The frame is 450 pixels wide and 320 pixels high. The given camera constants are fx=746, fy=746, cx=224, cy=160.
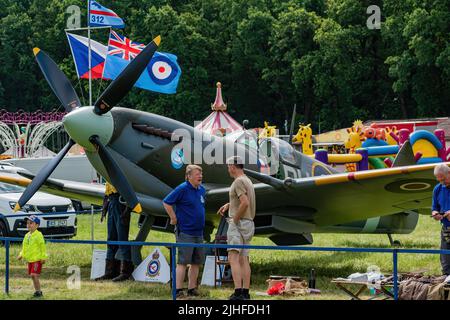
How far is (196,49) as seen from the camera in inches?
2516

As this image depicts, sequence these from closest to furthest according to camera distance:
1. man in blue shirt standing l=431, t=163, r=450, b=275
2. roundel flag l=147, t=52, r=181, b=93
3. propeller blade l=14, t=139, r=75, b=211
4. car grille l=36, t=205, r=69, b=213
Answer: man in blue shirt standing l=431, t=163, r=450, b=275
propeller blade l=14, t=139, r=75, b=211
car grille l=36, t=205, r=69, b=213
roundel flag l=147, t=52, r=181, b=93

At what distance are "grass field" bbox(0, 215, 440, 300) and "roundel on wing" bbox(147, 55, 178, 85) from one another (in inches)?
188

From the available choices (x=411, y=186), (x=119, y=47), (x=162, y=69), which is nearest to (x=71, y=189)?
(x=411, y=186)

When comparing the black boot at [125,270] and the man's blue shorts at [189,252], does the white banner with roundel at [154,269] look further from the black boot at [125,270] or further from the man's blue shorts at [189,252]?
the man's blue shorts at [189,252]

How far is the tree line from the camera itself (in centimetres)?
5428

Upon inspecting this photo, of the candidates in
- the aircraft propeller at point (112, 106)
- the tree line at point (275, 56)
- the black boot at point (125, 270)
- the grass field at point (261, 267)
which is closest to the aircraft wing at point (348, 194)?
the grass field at point (261, 267)

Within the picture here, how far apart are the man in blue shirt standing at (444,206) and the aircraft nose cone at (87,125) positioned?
484 cm

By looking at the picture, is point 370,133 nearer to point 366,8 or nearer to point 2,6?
point 366,8

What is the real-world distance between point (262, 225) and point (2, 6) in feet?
233

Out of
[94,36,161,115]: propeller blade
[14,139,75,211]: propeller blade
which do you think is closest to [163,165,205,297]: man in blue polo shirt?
[94,36,161,115]: propeller blade

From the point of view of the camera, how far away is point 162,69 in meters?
21.3

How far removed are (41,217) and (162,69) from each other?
630 cm

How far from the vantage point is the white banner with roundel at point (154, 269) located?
10.2 m

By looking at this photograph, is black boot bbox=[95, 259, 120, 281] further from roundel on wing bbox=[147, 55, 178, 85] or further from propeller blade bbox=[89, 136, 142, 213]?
roundel on wing bbox=[147, 55, 178, 85]
